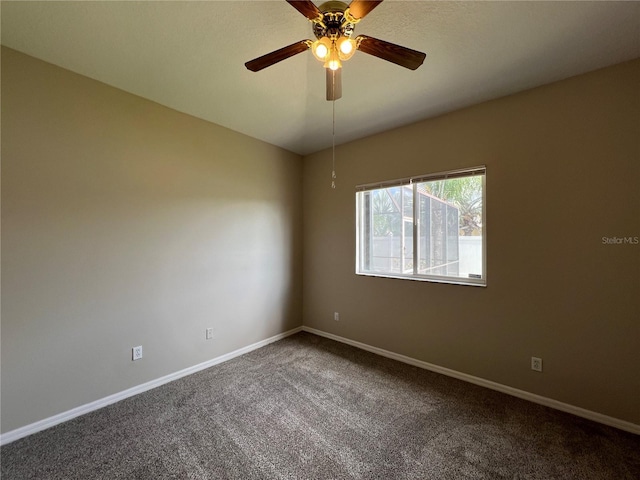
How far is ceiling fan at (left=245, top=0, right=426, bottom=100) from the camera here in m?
1.31

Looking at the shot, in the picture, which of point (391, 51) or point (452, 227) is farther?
point (452, 227)

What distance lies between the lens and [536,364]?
2.21 metres

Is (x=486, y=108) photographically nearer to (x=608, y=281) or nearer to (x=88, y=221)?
(x=608, y=281)

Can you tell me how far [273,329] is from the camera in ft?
11.6

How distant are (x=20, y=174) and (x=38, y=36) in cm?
91

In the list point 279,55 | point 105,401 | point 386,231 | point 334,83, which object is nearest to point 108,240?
point 105,401

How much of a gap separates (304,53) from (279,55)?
0.67 meters

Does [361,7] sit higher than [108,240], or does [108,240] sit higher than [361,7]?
[361,7]

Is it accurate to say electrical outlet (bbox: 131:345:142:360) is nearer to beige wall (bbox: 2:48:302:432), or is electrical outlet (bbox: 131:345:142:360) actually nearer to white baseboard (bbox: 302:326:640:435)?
beige wall (bbox: 2:48:302:432)

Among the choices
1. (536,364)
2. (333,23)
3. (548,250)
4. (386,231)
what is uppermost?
(333,23)

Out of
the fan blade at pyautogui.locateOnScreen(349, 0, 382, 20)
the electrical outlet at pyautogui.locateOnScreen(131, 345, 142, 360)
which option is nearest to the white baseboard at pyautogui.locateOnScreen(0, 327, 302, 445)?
the electrical outlet at pyautogui.locateOnScreen(131, 345, 142, 360)

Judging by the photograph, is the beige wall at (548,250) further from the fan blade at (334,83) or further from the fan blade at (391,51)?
the fan blade at (391,51)

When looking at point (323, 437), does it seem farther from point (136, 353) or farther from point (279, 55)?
point (279, 55)

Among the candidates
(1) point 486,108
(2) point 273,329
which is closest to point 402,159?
(1) point 486,108
